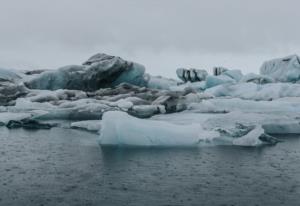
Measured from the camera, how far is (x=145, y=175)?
1106cm

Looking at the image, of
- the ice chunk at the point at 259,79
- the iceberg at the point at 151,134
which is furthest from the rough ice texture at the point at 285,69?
the iceberg at the point at 151,134

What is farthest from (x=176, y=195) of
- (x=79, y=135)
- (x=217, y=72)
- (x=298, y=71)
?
(x=217, y=72)

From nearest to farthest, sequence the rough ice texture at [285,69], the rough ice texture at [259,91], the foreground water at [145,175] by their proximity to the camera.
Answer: the foreground water at [145,175] < the rough ice texture at [259,91] < the rough ice texture at [285,69]

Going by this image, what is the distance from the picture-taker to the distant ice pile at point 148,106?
15.2 m

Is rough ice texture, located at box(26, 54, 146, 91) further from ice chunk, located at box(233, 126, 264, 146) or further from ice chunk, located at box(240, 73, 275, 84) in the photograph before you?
ice chunk, located at box(233, 126, 264, 146)

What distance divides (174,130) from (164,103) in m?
9.19

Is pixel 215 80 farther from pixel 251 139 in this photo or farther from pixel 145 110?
pixel 251 139

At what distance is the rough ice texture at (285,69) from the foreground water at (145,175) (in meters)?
23.7

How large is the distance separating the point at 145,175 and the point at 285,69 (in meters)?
30.9

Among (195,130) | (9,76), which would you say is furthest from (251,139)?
(9,76)

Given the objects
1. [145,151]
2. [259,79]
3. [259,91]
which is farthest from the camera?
[259,79]

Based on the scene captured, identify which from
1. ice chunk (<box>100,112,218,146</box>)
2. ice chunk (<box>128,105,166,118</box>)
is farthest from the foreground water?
ice chunk (<box>128,105,166,118</box>)

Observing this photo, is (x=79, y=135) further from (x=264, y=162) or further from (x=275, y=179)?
(x=275, y=179)

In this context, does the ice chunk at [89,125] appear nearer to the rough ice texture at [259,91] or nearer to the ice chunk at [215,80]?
the rough ice texture at [259,91]
